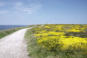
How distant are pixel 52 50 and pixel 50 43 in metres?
0.61

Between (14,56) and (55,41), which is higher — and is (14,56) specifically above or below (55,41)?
below

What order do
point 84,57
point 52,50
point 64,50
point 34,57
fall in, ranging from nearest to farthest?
point 84,57 < point 34,57 < point 64,50 < point 52,50

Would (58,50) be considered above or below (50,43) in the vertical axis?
below

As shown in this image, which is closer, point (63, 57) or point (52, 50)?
point (63, 57)

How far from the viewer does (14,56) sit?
647cm

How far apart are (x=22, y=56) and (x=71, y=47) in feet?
12.6

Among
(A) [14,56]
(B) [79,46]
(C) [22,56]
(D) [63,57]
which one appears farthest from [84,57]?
(A) [14,56]

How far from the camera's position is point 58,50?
7164 mm

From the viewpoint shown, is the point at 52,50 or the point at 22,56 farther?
the point at 52,50

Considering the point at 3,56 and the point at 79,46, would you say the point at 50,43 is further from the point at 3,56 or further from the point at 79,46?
the point at 3,56

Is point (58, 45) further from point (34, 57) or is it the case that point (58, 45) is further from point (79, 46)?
point (34, 57)

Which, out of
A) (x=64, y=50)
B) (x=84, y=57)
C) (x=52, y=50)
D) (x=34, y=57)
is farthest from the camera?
(x=52, y=50)

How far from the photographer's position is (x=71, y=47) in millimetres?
7090

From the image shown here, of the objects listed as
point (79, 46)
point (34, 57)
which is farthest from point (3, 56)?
point (79, 46)
